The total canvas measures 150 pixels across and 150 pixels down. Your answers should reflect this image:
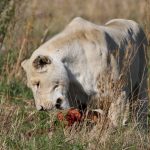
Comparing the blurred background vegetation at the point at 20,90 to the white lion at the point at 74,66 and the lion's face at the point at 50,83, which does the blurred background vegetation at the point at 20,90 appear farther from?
the white lion at the point at 74,66

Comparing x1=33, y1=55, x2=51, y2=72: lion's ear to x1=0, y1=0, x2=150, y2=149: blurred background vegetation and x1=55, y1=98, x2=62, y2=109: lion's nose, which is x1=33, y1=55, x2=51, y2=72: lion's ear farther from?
x1=0, y1=0, x2=150, y2=149: blurred background vegetation

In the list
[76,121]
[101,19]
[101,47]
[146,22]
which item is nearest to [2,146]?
[76,121]

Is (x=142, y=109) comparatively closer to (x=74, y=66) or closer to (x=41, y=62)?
(x=74, y=66)

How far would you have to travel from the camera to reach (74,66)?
8516 mm

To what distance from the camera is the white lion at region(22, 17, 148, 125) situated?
27.4ft

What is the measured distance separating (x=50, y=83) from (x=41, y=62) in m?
0.24

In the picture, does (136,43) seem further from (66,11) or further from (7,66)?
(66,11)

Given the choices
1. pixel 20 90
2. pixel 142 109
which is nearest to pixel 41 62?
pixel 142 109

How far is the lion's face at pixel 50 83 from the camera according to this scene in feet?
27.3

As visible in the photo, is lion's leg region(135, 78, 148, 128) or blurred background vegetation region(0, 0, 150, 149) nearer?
blurred background vegetation region(0, 0, 150, 149)

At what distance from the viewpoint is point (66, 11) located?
1941 cm

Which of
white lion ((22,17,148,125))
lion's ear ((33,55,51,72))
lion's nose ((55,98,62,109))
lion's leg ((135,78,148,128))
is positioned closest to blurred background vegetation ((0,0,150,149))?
lion's nose ((55,98,62,109))

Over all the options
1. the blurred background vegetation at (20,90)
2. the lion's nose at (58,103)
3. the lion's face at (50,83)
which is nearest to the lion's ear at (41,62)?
the lion's face at (50,83)

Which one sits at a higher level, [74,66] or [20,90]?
[74,66]
